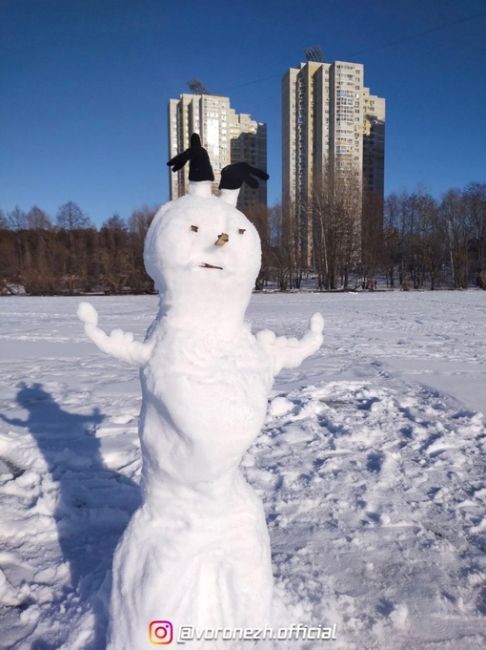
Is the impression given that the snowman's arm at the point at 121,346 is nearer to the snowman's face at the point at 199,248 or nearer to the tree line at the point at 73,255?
the snowman's face at the point at 199,248

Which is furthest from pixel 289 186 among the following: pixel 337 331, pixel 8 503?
pixel 8 503

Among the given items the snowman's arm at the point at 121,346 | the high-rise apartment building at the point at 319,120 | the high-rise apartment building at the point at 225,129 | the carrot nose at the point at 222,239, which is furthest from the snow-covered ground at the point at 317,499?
the high-rise apartment building at the point at 319,120

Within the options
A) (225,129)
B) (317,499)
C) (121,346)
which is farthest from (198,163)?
(225,129)

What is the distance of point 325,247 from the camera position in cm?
3072

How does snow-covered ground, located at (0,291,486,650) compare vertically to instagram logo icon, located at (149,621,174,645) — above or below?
below

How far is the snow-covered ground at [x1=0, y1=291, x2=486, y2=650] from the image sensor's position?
220 cm

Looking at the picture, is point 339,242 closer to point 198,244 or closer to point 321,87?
point 321,87

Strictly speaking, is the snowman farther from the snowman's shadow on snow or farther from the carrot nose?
the snowman's shadow on snow

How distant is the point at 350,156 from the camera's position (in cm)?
4188

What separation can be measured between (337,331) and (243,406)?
30.4 ft

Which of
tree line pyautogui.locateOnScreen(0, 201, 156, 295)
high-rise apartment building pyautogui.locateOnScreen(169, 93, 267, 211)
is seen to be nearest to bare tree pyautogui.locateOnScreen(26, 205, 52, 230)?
tree line pyautogui.locateOnScreen(0, 201, 156, 295)

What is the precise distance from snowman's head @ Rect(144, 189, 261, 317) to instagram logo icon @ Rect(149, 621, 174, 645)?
3.82 ft

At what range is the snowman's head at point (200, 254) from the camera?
176 cm

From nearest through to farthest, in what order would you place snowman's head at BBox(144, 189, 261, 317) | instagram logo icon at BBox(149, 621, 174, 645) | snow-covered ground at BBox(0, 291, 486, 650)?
instagram logo icon at BBox(149, 621, 174, 645)
snowman's head at BBox(144, 189, 261, 317)
snow-covered ground at BBox(0, 291, 486, 650)
